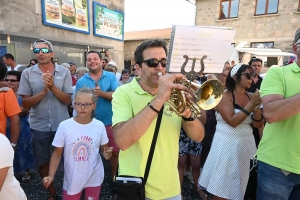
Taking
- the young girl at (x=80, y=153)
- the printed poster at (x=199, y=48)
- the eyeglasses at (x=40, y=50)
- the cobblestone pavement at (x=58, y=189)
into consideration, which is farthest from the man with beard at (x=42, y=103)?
the printed poster at (x=199, y=48)

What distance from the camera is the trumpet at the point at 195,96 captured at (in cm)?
140

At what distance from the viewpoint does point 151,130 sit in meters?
1.49

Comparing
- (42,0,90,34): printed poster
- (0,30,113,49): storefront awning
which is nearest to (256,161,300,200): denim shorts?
(0,30,113,49): storefront awning

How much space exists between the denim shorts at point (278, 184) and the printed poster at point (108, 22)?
41.0ft

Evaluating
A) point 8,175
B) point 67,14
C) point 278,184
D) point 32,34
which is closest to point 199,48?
point 278,184

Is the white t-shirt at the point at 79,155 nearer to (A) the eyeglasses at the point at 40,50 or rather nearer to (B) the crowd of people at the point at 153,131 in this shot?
(B) the crowd of people at the point at 153,131

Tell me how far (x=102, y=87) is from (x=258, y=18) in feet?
46.6

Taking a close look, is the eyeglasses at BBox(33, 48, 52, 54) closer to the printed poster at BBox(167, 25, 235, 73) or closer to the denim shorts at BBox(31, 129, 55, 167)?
the denim shorts at BBox(31, 129, 55, 167)

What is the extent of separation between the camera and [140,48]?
5.26ft

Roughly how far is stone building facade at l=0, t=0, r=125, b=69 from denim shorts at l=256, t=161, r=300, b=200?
8.46 metres

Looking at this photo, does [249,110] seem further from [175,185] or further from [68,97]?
[68,97]

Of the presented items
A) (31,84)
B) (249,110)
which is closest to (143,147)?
(249,110)

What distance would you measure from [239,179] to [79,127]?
185cm

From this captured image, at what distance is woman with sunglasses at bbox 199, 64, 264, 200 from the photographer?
235 centimetres
